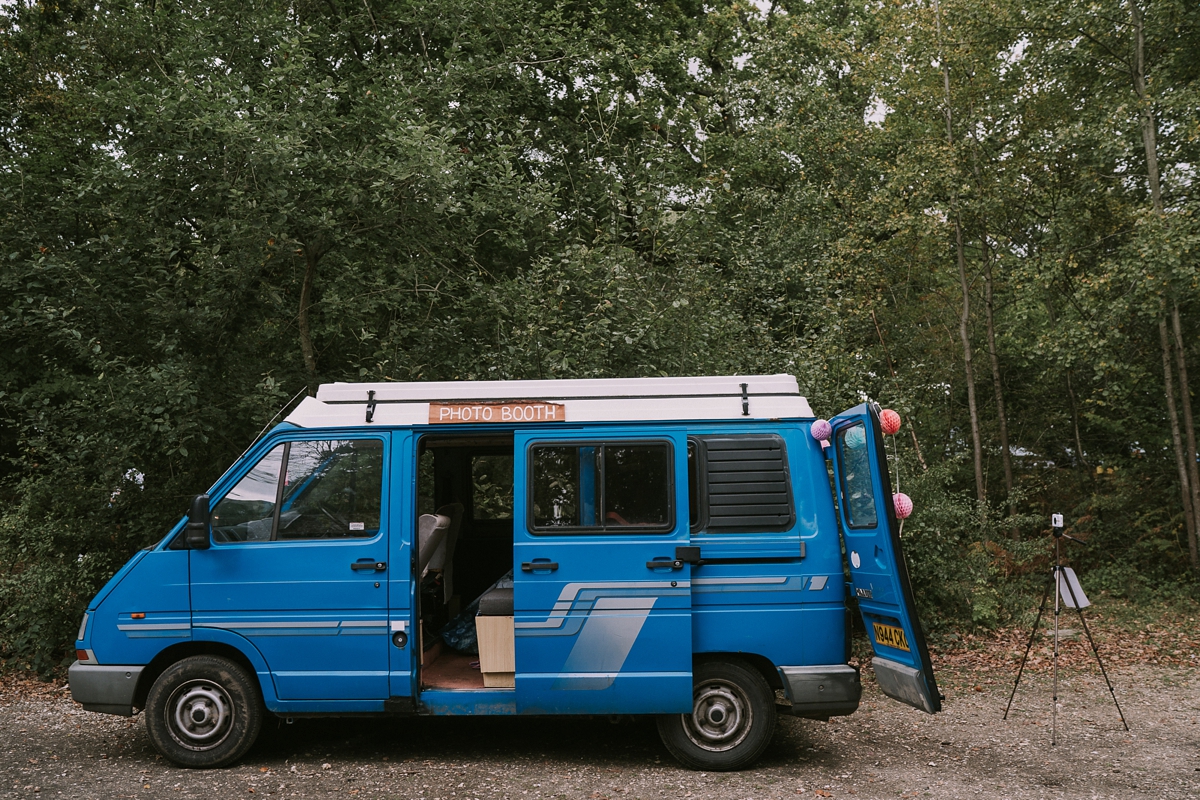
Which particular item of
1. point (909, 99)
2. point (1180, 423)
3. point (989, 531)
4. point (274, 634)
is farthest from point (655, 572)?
point (1180, 423)

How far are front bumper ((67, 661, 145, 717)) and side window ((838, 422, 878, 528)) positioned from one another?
15.9 feet

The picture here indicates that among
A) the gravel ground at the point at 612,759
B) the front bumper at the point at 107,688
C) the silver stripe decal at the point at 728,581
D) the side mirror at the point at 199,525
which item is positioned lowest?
the gravel ground at the point at 612,759

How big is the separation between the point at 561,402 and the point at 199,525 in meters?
2.48

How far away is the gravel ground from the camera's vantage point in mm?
5977

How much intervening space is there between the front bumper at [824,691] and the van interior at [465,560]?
1.88 meters

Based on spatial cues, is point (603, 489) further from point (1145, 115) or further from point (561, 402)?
point (1145, 115)

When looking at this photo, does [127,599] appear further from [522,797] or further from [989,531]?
[989,531]

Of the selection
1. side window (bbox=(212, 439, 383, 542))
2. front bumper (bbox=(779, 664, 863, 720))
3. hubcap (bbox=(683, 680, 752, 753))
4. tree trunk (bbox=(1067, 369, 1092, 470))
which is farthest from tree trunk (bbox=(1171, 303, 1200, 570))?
side window (bbox=(212, 439, 383, 542))

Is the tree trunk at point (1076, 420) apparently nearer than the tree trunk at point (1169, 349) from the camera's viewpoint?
No

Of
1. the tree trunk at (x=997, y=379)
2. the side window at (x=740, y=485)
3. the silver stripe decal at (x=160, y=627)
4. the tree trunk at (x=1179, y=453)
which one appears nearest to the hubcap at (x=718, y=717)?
the side window at (x=740, y=485)

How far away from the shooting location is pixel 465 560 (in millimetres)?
8266

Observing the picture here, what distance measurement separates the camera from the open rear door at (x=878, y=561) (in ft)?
18.7

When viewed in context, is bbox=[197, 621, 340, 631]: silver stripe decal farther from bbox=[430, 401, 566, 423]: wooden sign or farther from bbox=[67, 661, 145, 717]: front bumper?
bbox=[430, 401, 566, 423]: wooden sign

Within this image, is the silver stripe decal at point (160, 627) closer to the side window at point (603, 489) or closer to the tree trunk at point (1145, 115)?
the side window at point (603, 489)
